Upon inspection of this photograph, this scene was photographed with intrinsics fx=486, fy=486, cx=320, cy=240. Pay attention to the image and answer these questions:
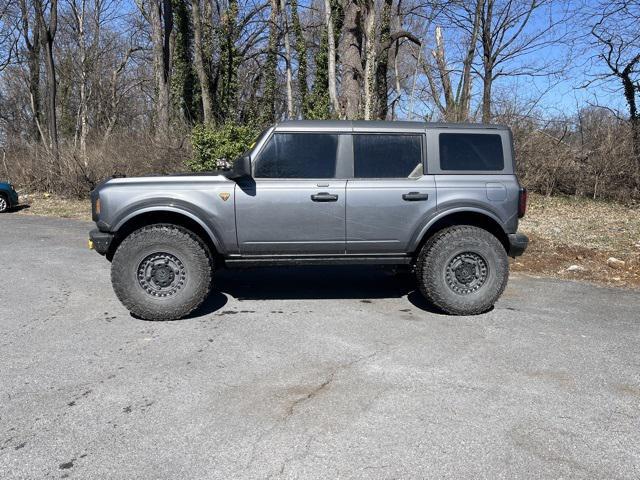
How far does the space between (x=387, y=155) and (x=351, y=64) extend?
416 inches

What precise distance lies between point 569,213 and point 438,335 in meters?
9.10

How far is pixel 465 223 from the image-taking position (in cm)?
535

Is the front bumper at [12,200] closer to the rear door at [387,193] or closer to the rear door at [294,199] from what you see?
the rear door at [294,199]

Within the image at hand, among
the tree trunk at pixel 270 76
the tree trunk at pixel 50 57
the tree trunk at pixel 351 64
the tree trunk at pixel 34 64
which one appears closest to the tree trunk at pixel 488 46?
the tree trunk at pixel 351 64

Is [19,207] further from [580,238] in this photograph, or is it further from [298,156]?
[580,238]

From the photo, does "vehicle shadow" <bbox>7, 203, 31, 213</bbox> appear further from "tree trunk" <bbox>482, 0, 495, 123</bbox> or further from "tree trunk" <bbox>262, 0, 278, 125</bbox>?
Result: "tree trunk" <bbox>482, 0, 495, 123</bbox>

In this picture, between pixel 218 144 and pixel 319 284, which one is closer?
pixel 319 284

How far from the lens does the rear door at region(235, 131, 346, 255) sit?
496 centimetres

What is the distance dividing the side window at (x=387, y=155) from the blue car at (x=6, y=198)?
14503 millimetres

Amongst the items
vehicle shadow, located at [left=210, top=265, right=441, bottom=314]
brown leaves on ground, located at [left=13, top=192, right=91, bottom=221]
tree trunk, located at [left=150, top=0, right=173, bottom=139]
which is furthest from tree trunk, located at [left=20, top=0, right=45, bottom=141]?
vehicle shadow, located at [left=210, top=265, right=441, bottom=314]

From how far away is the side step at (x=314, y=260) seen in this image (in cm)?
506

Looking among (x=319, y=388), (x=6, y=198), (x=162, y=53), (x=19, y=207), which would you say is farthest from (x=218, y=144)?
(x=319, y=388)

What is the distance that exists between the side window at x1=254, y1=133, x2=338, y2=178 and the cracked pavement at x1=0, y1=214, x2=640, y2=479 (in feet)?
4.91

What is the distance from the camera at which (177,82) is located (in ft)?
67.6
